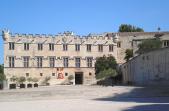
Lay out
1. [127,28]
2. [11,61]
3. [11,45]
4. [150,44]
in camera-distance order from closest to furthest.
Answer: [11,61]
[11,45]
[150,44]
[127,28]

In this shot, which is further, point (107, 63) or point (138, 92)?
point (107, 63)

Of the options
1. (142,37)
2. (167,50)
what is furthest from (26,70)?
(167,50)

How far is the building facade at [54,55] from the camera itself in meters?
73.1

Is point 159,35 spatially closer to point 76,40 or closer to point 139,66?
point 76,40

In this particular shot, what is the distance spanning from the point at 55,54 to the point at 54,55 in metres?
0.29

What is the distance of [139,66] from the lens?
2162 inches

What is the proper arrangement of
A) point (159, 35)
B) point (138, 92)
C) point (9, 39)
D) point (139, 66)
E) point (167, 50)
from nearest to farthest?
point (138, 92) < point (167, 50) < point (139, 66) < point (9, 39) < point (159, 35)

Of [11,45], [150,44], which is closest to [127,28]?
[150,44]

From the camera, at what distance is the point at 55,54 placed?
75.2 metres

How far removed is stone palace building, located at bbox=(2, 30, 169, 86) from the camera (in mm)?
73125

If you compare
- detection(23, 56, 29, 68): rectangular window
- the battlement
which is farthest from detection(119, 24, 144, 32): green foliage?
detection(23, 56, 29, 68): rectangular window

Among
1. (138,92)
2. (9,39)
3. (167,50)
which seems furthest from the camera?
(9,39)

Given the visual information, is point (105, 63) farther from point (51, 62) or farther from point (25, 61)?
point (25, 61)

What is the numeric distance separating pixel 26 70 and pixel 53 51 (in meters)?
6.17
